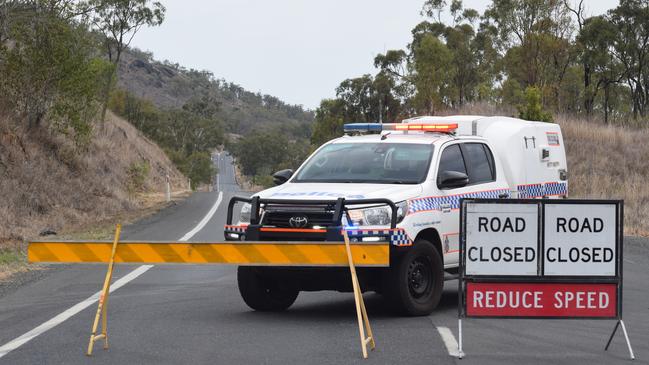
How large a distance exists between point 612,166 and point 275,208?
123 feet

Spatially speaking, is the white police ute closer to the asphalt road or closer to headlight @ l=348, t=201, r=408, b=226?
headlight @ l=348, t=201, r=408, b=226

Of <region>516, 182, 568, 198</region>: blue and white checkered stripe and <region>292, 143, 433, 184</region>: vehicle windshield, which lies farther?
<region>516, 182, 568, 198</region>: blue and white checkered stripe

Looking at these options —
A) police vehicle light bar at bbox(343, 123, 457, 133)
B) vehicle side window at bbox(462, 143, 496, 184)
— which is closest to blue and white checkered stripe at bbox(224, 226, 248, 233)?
police vehicle light bar at bbox(343, 123, 457, 133)

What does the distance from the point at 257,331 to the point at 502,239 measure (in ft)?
7.98

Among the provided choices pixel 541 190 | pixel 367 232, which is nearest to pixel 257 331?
pixel 367 232

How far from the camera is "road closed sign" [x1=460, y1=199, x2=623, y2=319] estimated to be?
854 centimetres

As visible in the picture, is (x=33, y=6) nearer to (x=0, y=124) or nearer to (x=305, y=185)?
(x=0, y=124)

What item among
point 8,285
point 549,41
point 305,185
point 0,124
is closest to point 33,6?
point 0,124

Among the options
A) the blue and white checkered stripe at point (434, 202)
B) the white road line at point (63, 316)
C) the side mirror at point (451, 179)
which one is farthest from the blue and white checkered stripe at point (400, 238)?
the white road line at point (63, 316)

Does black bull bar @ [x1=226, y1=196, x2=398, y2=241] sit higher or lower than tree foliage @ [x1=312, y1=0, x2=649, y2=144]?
lower

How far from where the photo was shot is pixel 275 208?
10086mm

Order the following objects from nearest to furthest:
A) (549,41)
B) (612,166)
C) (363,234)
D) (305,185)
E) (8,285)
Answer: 1. (363,234)
2. (305,185)
3. (8,285)
4. (612,166)
5. (549,41)

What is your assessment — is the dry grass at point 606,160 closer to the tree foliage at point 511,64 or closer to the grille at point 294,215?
the tree foliage at point 511,64

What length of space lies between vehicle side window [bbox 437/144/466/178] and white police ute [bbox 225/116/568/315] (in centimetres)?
1
